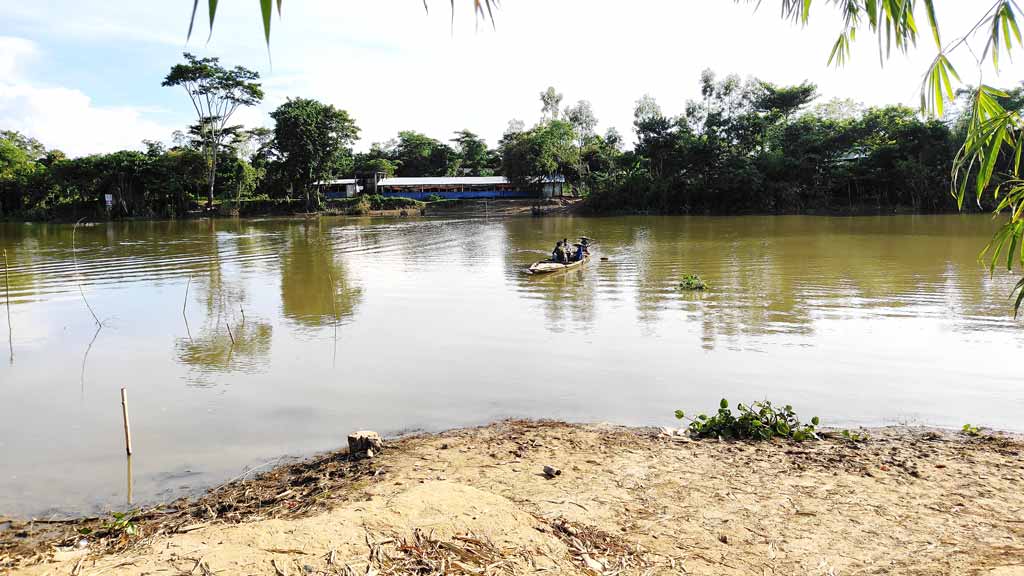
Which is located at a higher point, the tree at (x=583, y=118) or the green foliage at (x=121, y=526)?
the tree at (x=583, y=118)

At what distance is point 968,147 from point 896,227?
1203 inches

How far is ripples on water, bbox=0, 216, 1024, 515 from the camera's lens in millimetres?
5777

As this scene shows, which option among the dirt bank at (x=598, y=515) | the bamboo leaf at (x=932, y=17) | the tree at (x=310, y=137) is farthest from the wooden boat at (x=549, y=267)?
the tree at (x=310, y=137)

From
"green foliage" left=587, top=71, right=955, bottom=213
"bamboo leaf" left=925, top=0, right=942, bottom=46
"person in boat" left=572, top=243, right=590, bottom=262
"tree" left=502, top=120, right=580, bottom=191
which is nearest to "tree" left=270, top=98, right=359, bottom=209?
"tree" left=502, top=120, right=580, bottom=191

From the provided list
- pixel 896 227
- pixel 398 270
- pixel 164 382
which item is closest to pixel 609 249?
pixel 398 270

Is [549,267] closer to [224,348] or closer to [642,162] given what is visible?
[224,348]

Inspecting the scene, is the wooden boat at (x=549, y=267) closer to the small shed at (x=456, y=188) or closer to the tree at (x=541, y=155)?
the tree at (x=541, y=155)

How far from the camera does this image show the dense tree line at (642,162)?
128ft

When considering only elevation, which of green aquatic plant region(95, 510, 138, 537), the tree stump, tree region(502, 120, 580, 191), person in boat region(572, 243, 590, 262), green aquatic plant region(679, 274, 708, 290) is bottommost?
green aquatic plant region(95, 510, 138, 537)

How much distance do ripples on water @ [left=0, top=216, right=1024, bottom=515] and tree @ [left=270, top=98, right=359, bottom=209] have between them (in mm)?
30000

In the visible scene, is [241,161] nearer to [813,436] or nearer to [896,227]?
[896,227]

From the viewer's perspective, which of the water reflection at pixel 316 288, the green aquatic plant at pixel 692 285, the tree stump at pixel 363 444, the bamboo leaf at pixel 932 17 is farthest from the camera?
the green aquatic plant at pixel 692 285

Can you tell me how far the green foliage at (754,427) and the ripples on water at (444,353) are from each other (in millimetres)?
877

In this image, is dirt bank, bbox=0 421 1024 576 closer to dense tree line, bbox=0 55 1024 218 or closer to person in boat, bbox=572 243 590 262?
person in boat, bbox=572 243 590 262
